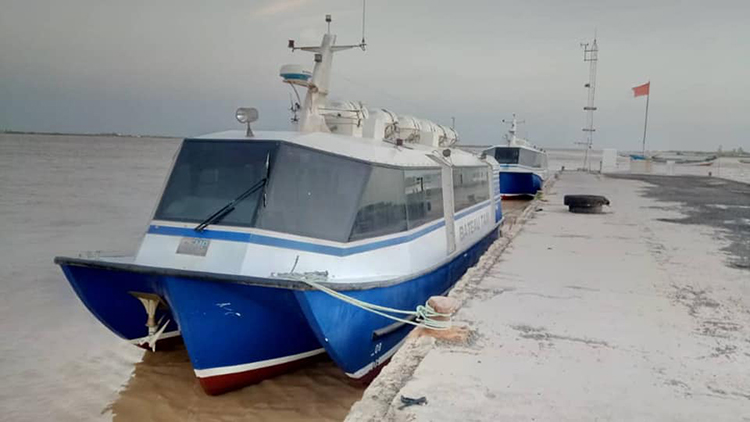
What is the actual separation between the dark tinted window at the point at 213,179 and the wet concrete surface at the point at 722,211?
686 cm

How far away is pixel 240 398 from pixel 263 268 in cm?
164

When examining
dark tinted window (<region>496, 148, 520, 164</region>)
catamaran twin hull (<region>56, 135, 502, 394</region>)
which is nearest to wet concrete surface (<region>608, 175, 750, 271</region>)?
catamaran twin hull (<region>56, 135, 502, 394</region>)

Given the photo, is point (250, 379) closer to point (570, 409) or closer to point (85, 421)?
point (85, 421)

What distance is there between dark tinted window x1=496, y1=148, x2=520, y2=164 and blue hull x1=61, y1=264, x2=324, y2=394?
22831 millimetres

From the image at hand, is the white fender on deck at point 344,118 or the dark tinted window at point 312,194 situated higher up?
the white fender on deck at point 344,118

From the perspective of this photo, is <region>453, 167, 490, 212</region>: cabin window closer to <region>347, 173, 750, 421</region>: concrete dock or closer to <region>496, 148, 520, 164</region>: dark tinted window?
<region>347, 173, 750, 421</region>: concrete dock

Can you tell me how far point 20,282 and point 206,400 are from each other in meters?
7.01

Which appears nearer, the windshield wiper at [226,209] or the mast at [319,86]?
the windshield wiper at [226,209]

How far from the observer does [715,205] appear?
52.8 feet

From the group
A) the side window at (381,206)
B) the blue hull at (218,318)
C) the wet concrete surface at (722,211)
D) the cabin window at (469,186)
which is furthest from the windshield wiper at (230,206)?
the wet concrete surface at (722,211)

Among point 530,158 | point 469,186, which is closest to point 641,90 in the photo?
point 530,158

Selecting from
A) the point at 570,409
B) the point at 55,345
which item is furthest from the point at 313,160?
the point at 55,345

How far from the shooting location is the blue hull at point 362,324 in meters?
4.74

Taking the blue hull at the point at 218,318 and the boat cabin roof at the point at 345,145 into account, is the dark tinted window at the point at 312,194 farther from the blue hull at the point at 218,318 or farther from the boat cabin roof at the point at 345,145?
the blue hull at the point at 218,318
